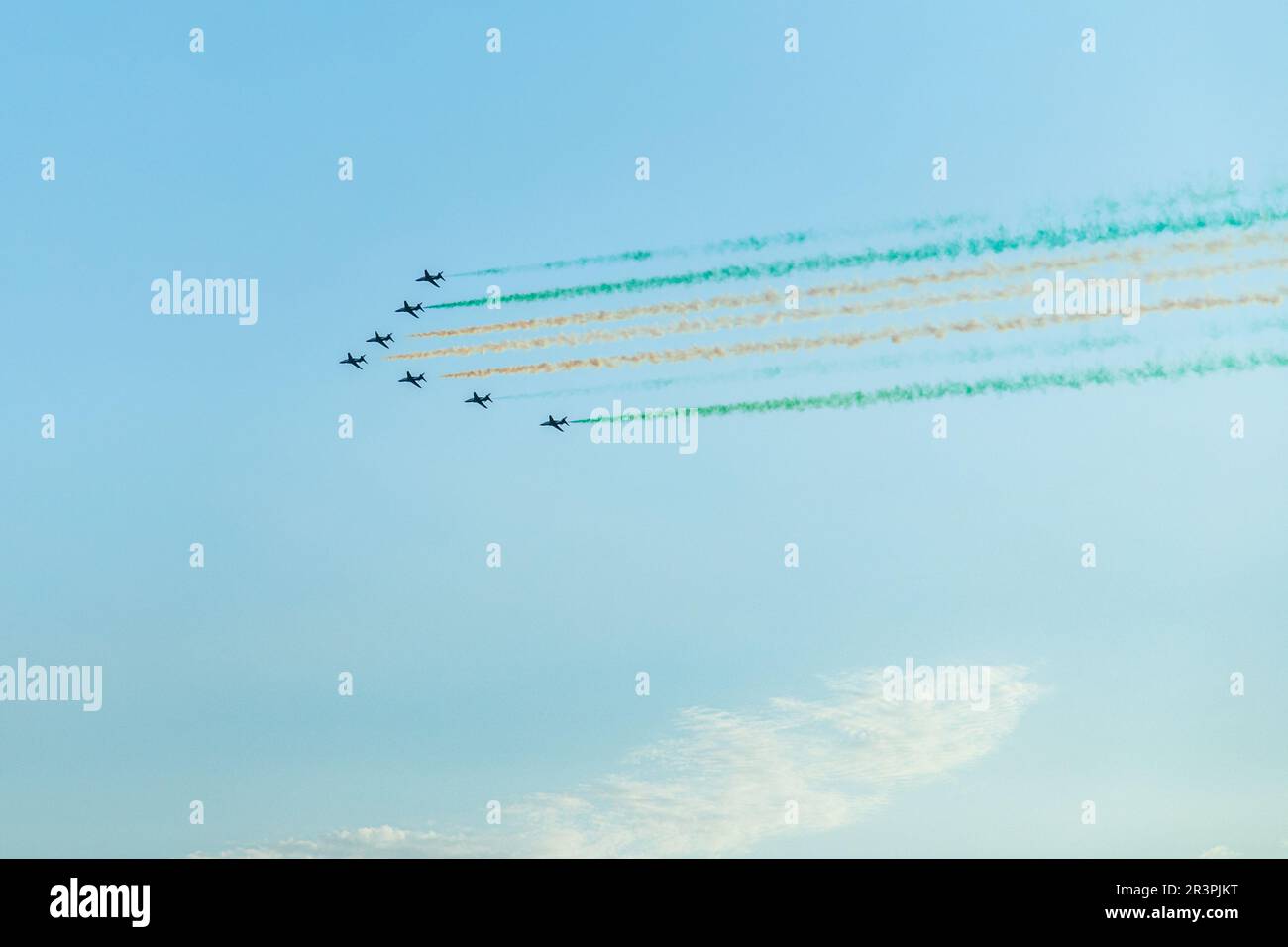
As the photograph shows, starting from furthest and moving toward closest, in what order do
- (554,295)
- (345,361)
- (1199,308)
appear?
1. (345,361)
2. (554,295)
3. (1199,308)

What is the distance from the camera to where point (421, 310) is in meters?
91.1

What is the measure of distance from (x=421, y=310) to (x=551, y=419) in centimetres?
802
